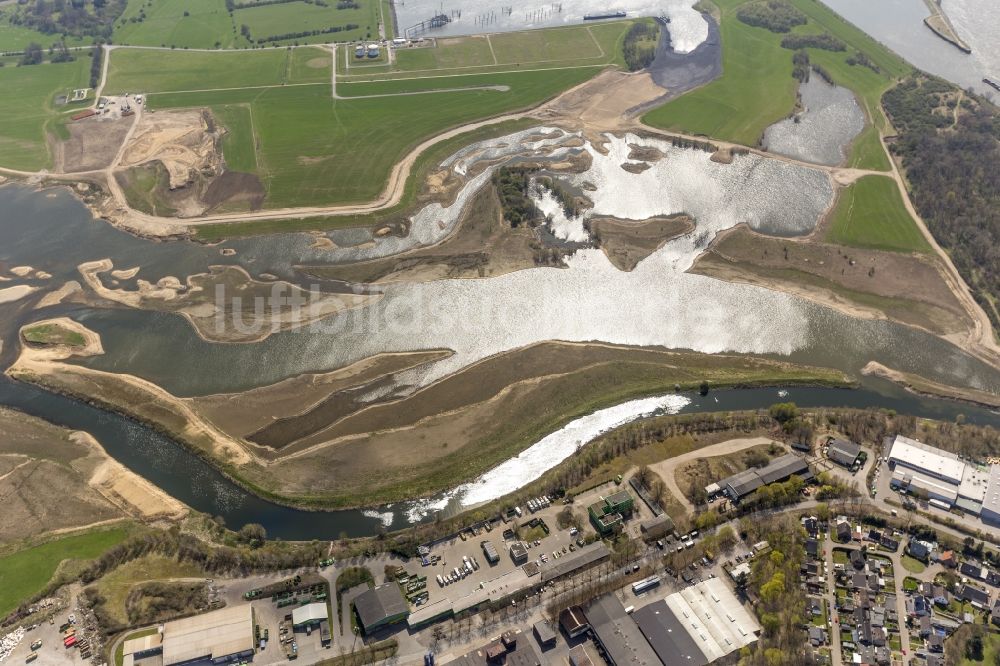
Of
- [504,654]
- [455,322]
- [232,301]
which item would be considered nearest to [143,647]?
[504,654]

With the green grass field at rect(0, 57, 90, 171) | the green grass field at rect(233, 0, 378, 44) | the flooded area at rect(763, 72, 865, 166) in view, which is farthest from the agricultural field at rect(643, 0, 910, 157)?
the green grass field at rect(0, 57, 90, 171)

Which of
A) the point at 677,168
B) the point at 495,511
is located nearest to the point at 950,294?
the point at 677,168

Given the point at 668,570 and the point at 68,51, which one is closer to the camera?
the point at 668,570

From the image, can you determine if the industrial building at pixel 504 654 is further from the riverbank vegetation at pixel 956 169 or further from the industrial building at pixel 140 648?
the riverbank vegetation at pixel 956 169

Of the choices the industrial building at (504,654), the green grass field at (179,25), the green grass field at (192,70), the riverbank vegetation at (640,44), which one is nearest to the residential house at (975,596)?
the industrial building at (504,654)

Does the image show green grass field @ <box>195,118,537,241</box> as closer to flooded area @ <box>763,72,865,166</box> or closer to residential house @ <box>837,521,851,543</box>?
flooded area @ <box>763,72,865,166</box>

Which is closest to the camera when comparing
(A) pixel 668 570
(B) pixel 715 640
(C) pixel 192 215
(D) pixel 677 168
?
(B) pixel 715 640

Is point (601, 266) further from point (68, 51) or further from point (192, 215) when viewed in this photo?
point (68, 51)
